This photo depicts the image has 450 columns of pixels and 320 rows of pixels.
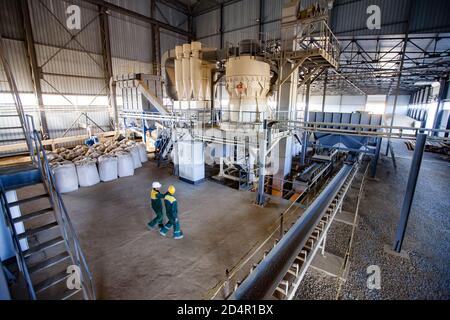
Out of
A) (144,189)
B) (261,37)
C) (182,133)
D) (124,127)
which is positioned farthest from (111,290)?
(261,37)

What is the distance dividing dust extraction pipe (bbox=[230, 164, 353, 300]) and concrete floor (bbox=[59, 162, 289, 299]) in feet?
6.41

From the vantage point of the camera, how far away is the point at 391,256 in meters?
5.58

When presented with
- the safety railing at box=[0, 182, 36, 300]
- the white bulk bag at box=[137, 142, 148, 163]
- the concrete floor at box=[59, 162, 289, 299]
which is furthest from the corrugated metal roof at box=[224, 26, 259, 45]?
the safety railing at box=[0, 182, 36, 300]

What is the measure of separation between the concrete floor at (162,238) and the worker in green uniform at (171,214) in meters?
0.22

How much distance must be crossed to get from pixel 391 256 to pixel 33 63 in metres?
21.1

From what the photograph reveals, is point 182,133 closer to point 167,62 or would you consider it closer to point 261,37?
point 167,62

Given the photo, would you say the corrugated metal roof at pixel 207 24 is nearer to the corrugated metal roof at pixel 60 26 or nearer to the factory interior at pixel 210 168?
the factory interior at pixel 210 168

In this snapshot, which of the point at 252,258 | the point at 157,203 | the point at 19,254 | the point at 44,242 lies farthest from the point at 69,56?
the point at 252,258

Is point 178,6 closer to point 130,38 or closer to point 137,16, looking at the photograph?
point 137,16

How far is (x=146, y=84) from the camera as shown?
16.2 metres

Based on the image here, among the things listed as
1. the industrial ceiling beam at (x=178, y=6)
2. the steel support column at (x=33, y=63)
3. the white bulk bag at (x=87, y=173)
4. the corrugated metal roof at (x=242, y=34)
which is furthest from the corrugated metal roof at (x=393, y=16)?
the steel support column at (x=33, y=63)

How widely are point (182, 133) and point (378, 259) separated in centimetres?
841

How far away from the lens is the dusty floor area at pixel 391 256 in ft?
15.0

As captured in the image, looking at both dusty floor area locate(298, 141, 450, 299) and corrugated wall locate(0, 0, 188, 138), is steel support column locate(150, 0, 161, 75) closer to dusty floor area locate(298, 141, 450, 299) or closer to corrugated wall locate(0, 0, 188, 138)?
corrugated wall locate(0, 0, 188, 138)
